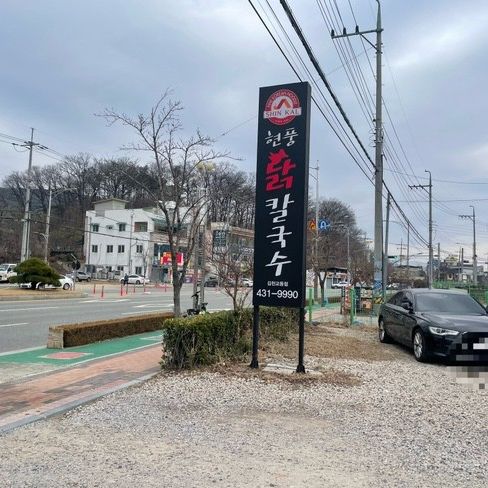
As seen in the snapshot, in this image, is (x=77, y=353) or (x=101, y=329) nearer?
(x=77, y=353)

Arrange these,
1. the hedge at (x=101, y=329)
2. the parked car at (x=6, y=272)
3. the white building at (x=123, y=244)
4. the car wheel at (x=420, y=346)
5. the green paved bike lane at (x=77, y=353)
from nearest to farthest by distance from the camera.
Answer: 1. the car wheel at (x=420, y=346)
2. the green paved bike lane at (x=77, y=353)
3. the hedge at (x=101, y=329)
4. the parked car at (x=6, y=272)
5. the white building at (x=123, y=244)

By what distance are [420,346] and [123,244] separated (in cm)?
7805

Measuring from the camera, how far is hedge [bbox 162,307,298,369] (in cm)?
788

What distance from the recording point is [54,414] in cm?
561

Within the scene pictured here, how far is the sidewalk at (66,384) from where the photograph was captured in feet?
18.8

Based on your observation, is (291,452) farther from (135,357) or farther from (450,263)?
(450,263)

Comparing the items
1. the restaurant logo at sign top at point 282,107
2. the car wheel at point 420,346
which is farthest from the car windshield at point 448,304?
the restaurant logo at sign top at point 282,107

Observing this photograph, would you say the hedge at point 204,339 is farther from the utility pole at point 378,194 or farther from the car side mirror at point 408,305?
the utility pole at point 378,194

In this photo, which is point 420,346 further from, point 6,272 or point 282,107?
point 6,272

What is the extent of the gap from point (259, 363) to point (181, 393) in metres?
2.09

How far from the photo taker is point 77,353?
10.8m

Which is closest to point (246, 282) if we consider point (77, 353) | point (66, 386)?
point (77, 353)

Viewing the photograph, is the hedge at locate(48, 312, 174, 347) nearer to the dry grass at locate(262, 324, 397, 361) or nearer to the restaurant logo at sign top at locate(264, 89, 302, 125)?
the dry grass at locate(262, 324, 397, 361)

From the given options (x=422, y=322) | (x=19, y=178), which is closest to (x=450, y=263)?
(x=19, y=178)
